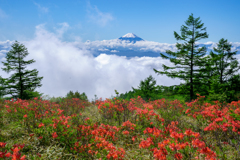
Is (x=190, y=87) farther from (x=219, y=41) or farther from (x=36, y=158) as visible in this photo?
(x=36, y=158)

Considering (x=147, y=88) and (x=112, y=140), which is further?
(x=147, y=88)

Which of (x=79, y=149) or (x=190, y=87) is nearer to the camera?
(x=79, y=149)

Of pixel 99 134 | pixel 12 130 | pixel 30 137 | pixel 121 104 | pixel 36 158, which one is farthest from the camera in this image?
pixel 121 104

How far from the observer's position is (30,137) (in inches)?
171

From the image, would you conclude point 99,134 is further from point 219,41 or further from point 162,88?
point 219,41

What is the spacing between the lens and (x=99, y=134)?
407 cm

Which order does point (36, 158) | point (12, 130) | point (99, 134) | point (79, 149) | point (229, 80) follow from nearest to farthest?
point (36, 158) → point (79, 149) → point (99, 134) → point (12, 130) → point (229, 80)

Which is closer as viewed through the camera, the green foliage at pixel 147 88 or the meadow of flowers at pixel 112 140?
the meadow of flowers at pixel 112 140

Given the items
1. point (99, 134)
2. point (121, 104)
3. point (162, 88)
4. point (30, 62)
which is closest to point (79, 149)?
point (99, 134)

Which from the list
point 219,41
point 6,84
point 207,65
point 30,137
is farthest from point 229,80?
point 6,84

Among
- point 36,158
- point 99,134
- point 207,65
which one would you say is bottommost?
point 36,158

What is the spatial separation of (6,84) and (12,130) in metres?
21.2

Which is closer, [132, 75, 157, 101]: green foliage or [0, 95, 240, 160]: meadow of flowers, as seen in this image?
[0, 95, 240, 160]: meadow of flowers

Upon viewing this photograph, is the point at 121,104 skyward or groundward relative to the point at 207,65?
groundward
